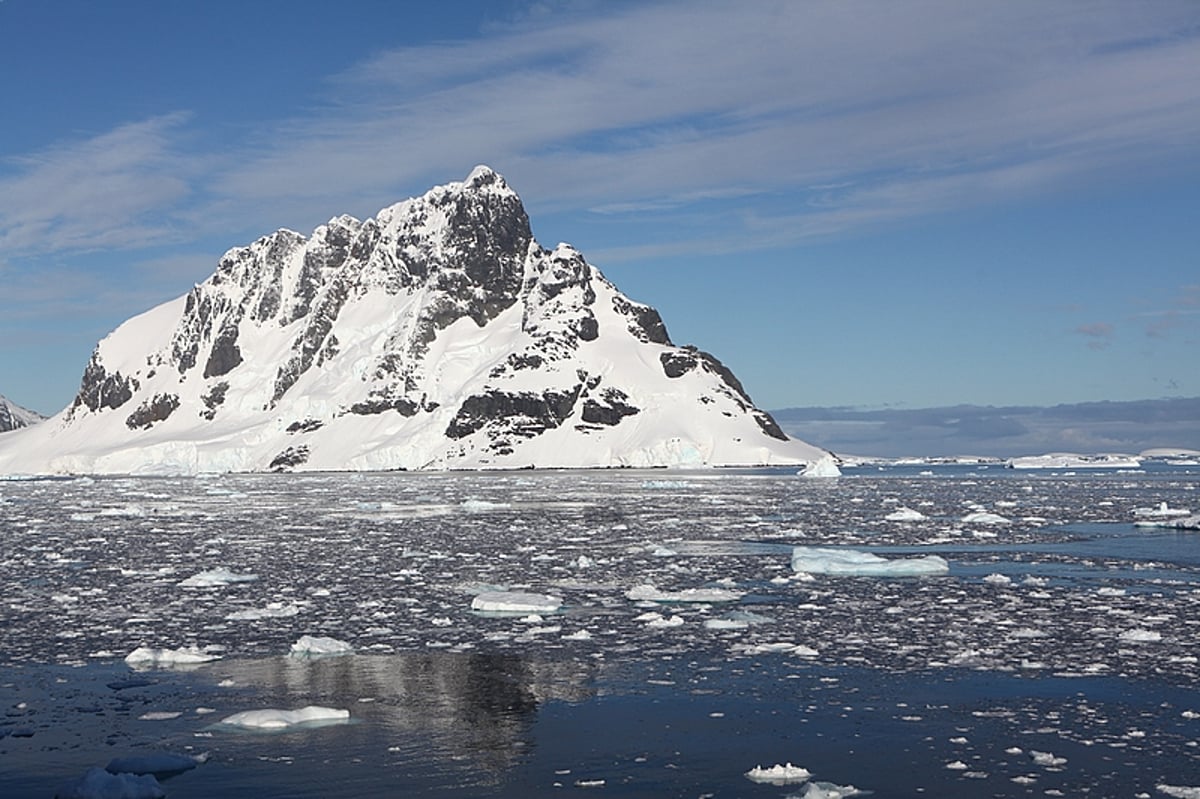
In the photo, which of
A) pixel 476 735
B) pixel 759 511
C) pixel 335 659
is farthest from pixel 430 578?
pixel 759 511

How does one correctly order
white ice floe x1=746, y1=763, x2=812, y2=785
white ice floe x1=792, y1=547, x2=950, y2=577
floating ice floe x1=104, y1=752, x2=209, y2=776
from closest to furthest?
white ice floe x1=746, y1=763, x2=812, y2=785 → floating ice floe x1=104, y1=752, x2=209, y2=776 → white ice floe x1=792, y1=547, x2=950, y2=577

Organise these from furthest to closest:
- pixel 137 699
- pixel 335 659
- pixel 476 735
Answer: pixel 335 659 < pixel 137 699 < pixel 476 735

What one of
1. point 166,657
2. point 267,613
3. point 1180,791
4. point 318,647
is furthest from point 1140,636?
point 267,613

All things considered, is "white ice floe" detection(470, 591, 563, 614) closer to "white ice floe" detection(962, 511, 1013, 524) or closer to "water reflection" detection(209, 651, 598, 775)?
"water reflection" detection(209, 651, 598, 775)

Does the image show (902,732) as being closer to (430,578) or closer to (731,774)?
(731,774)

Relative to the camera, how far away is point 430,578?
1077 inches

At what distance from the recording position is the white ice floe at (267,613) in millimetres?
21203

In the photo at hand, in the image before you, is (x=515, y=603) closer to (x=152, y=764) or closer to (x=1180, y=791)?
(x=152, y=764)

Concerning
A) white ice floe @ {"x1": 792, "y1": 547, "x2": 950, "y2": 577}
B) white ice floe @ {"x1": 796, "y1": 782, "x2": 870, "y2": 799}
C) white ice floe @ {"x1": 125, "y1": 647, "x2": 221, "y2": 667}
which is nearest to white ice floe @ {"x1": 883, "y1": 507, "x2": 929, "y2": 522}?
white ice floe @ {"x1": 792, "y1": 547, "x2": 950, "y2": 577}

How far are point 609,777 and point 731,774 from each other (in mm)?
1233

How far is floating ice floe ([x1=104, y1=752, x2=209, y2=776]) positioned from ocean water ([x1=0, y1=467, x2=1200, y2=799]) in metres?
0.37

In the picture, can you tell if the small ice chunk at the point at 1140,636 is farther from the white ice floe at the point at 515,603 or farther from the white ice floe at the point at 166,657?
the white ice floe at the point at 166,657

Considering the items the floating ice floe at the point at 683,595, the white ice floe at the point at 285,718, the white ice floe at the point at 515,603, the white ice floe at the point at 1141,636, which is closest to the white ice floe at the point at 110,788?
the white ice floe at the point at 285,718

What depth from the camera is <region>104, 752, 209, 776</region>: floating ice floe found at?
446 inches
